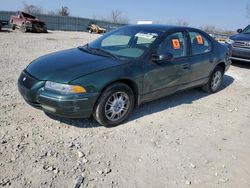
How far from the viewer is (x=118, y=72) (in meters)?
4.30

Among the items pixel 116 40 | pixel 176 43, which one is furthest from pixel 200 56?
pixel 116 40

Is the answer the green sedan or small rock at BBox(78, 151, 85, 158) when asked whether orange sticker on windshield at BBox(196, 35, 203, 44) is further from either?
small rock at BBox(78, 151, 85, 158)

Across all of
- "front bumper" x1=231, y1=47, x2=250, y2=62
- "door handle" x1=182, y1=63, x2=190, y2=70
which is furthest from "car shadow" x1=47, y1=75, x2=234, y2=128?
"front bumper" x1=231, y1=47, x2=250, y2=62

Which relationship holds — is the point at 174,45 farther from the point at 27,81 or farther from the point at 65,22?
the point at 65,22

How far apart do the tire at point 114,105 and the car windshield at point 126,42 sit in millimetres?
631

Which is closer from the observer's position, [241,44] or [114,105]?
[114,105]

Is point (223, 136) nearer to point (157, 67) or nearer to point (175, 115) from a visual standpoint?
point (175, 115)

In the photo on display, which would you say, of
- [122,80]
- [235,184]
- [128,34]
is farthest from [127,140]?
[128,34]

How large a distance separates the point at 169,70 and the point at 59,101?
2.15 metres

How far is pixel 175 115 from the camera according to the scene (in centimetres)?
526

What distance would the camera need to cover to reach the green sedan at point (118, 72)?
3.99 meters

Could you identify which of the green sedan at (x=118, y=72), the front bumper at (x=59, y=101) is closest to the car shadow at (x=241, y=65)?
the green sedan at (x=118, y=72)

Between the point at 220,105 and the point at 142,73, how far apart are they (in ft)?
7.77

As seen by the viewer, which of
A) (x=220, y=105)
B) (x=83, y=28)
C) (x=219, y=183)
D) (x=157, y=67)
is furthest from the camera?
(x=83, y=28)
